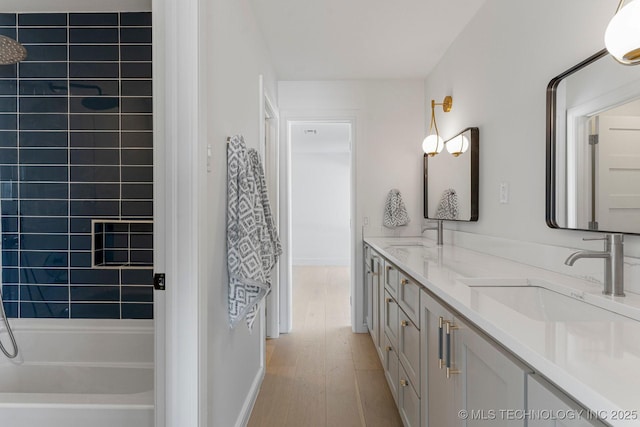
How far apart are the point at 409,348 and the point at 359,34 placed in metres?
2.04

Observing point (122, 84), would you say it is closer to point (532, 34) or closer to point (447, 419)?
point (532, 34)

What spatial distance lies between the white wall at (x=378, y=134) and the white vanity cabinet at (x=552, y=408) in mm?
2809

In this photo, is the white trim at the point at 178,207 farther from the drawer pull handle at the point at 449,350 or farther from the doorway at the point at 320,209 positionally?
the doorway at the point at 320,209

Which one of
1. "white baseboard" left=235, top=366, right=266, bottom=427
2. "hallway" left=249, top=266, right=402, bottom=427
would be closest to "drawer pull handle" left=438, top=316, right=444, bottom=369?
"hallway" left=249, top=266, right=402, bottom=427

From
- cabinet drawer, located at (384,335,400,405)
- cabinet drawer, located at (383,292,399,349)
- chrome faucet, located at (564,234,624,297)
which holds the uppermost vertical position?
chrome faucet, located at (564,234,624,297)

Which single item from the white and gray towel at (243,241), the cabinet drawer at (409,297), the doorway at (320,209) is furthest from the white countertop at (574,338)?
the doorway at (320,209)

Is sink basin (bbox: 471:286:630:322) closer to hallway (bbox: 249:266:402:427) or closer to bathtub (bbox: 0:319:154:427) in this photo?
hallway (bbox: 249:266:402:427)

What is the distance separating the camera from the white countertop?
527 mm

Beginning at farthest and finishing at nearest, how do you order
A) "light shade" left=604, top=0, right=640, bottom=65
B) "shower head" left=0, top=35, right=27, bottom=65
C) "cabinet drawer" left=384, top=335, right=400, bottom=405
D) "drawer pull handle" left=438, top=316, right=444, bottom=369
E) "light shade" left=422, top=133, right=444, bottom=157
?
"light shade" left=422, top=133, right=444, bottom=157
"shower head" left=0, top=35, right=27, bottom=65
"cabinet drawer" left=384, top=335, right=400, bottom=405
"drawer pull handle" left=438, top=316, right=444, bottom=369
"light shade" left=604, top=0, right=640, bottom=65

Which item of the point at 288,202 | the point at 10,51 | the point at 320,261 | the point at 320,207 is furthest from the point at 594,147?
the point at 320,261

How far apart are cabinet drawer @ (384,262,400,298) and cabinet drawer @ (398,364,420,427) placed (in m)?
0.40

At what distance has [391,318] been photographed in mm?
2217

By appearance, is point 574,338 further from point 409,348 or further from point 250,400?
point 250,400

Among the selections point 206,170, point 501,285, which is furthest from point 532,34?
point 206,170
